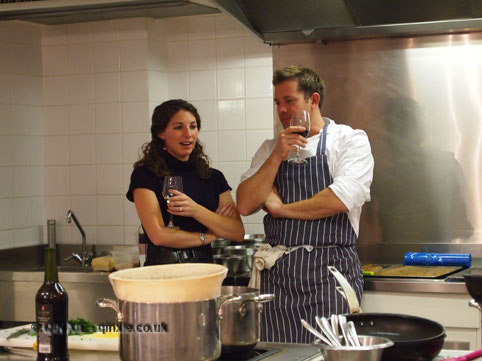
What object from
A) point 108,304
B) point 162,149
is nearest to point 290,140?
point 162,149

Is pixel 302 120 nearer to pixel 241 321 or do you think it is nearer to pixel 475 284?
pixel 241 321

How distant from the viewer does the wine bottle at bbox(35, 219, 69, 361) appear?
74.1 inches

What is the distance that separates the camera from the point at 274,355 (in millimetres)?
1981

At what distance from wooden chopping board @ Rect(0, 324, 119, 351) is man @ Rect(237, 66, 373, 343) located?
1.06m

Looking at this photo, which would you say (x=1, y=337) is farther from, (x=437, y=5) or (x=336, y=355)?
(x=437, y=5)

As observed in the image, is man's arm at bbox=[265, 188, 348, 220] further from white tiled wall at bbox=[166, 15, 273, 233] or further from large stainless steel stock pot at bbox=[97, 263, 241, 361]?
large stainless steel stock pot at bbox=[97, 263, 241, 361]

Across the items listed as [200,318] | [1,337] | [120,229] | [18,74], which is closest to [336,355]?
[200,318]

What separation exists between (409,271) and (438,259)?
26 cm

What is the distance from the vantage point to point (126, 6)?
351 cm

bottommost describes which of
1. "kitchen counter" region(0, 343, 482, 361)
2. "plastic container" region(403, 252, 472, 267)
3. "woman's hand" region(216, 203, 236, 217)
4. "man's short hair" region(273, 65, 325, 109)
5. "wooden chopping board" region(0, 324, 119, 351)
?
"kitchen counter" region(0, 343, 482, 361)

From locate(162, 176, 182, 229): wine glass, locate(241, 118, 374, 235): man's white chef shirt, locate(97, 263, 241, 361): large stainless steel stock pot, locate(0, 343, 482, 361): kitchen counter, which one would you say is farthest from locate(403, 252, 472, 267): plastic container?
locate(97, 263, 241, 361): large stainless steel stock pot

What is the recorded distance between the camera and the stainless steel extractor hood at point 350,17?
3.46m

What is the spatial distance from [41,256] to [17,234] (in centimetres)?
20

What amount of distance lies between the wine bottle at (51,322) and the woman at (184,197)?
131 centimetres
